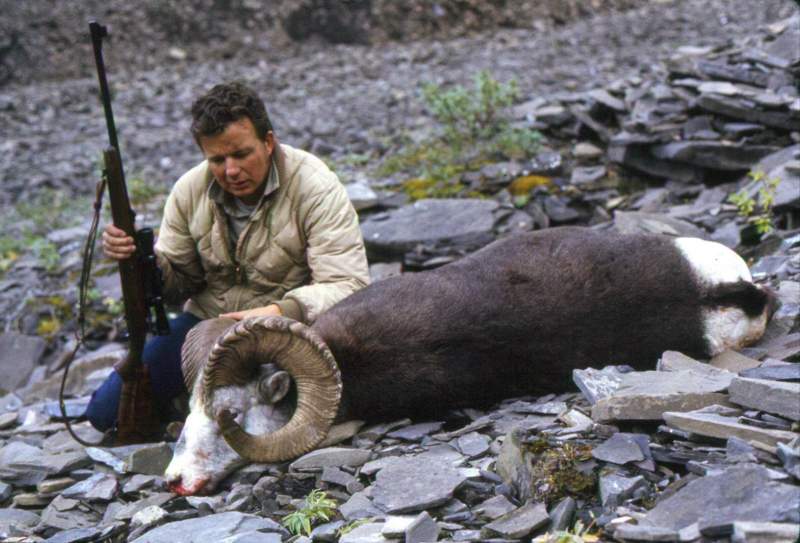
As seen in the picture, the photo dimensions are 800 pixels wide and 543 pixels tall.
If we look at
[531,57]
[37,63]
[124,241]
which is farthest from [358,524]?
[37,63]

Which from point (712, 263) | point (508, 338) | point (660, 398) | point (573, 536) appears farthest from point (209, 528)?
point (712, 263)

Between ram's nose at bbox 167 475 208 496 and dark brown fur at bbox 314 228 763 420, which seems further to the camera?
dark brown fur at bbox 314 228 763 420

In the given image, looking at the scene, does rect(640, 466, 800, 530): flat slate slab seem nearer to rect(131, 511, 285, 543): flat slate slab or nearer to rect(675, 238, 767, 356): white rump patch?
rect(131, 511, 285, 543): flat slate slab

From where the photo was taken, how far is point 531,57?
17.9 meters

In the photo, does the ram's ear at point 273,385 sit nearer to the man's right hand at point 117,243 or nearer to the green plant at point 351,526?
the man's right hand at point 117,243

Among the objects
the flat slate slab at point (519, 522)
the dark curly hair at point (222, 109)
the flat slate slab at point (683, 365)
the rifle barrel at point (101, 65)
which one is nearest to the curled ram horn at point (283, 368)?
the dark curly hair at point (222, 109)

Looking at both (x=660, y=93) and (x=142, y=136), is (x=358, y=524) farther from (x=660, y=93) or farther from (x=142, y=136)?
(x=142, y=136)

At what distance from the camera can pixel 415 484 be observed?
4.76 m

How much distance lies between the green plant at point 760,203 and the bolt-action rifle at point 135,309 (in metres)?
4.73

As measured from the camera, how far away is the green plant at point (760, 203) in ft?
25.9

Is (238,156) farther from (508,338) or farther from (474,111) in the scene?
(474,111)

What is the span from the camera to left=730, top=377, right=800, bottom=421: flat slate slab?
4.30 metres

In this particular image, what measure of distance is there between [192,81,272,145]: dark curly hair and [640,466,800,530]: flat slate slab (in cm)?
344

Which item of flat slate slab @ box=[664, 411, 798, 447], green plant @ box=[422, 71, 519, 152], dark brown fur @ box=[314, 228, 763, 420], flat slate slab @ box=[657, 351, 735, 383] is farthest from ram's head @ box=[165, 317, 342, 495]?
green plant @ box=[422, 71, 519, 152]
